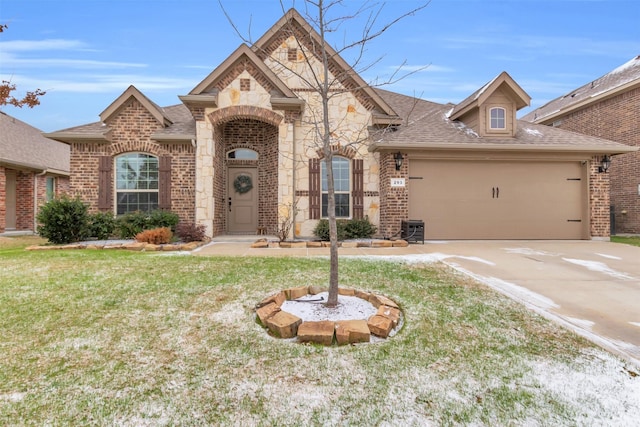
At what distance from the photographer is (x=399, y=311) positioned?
3.37 m

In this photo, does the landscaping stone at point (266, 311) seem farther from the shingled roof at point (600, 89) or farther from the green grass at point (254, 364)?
the shingled roof at point (600, 89)

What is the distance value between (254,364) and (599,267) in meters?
6.48

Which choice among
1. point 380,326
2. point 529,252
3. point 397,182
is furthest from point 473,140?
point 380,326

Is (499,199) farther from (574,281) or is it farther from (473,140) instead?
(574,281)

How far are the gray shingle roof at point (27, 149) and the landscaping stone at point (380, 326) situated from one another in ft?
52.8

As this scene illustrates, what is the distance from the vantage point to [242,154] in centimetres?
1108

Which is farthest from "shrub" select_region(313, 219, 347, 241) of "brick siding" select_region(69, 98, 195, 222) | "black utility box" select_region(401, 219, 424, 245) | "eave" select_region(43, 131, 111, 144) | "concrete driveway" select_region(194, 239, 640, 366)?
"eave" select_region(43, 131, 111, 144)

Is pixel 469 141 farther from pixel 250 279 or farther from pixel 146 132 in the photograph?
pixel 146 132

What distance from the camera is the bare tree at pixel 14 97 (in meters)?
9.56

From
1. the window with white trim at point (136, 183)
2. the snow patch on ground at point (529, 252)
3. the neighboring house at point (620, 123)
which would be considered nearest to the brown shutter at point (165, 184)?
the window with white trim at point (136, 183)

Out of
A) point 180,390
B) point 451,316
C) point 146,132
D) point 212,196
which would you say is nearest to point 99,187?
point 146,132

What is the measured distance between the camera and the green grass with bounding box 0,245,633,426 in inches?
73.5

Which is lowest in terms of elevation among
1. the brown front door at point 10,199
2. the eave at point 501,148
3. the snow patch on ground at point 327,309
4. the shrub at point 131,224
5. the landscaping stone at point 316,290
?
the snow patch on ground at point 327,309

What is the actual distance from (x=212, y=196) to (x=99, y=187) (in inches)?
138
